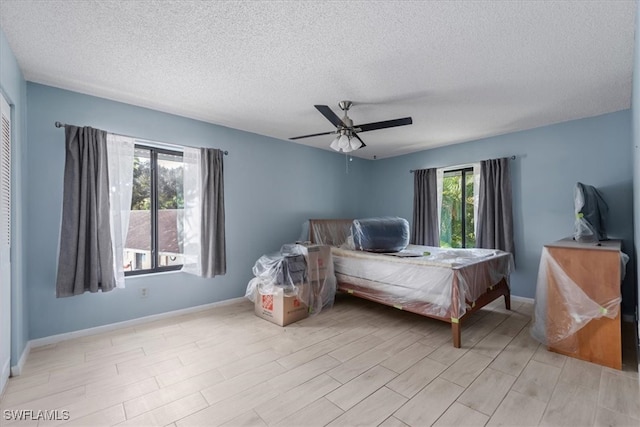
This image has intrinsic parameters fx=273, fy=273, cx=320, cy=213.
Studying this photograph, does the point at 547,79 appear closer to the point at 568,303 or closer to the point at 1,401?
the point at 568,303

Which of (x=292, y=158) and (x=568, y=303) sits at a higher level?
(x=292, y=158)

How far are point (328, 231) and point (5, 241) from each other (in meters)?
3.48

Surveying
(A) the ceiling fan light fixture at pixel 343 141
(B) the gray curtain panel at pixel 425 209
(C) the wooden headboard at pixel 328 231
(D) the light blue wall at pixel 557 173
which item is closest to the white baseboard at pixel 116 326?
(C) the wooden headboard at pixel 328 231

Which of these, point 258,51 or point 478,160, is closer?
point 258,51

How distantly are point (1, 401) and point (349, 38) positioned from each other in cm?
336

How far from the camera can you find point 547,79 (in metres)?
2.48

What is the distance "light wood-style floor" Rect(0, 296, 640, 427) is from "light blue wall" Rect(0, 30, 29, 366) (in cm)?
32

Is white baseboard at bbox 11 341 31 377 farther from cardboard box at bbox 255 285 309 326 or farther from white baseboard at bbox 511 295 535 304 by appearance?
white baseboard at bbox 511 295 535 304

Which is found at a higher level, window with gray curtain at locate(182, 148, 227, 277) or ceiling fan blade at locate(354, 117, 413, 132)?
ceiling fan blade at locate(354, 117, 413, 132)

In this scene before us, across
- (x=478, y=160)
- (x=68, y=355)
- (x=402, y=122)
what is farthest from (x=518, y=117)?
(x=68, y=355)

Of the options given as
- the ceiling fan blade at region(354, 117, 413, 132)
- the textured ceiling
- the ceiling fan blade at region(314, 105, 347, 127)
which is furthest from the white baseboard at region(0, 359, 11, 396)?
the ceiling fan blade at region(354, 117, 413, 132)

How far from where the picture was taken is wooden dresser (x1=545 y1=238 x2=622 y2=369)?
2139 mm

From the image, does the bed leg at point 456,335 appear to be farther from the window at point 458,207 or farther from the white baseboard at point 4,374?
the white baseboard at point 4,374

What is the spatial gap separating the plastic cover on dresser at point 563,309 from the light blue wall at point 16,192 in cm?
424
